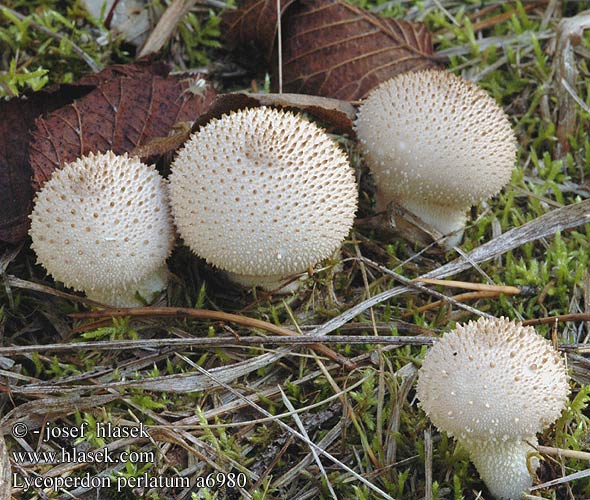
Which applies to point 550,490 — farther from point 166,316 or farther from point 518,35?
point 518,35

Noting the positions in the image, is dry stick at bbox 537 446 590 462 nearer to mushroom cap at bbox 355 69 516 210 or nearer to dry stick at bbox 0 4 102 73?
mushroom cap at bbox 355 69 516 210

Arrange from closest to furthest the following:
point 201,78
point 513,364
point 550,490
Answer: point 513,364 → point 550,490 → point 201,78

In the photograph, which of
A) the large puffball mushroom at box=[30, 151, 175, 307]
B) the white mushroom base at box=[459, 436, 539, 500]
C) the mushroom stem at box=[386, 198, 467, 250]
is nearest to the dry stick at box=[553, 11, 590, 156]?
the mushroom stem at box=[386, 198, 467, 250]

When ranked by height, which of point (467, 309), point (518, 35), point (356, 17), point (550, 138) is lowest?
point (467, 309)

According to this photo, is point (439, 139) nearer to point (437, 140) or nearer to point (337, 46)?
point (437, 140)

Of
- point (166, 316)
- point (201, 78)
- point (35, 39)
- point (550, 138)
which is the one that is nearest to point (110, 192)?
point (166, 316)

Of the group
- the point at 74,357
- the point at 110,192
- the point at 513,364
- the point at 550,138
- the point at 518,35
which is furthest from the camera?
the point at 518,35
